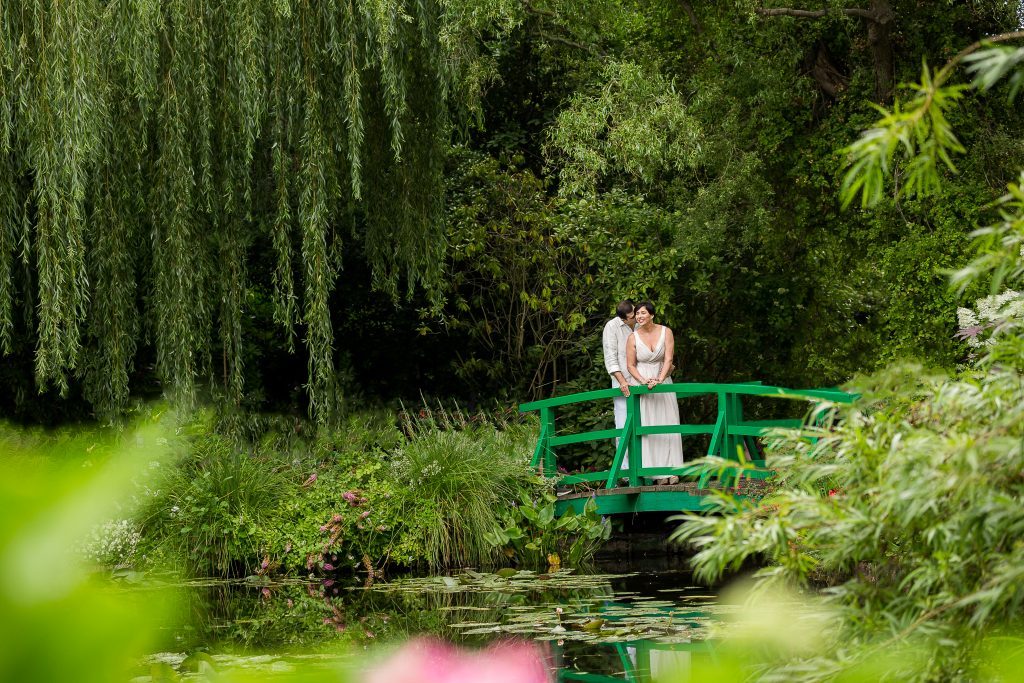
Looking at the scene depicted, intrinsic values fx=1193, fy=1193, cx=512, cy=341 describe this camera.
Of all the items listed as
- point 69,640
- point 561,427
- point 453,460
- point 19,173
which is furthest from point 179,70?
point 69,640

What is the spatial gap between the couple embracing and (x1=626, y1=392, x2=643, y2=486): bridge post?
10cm

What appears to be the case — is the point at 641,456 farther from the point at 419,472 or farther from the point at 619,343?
the point at 419,472

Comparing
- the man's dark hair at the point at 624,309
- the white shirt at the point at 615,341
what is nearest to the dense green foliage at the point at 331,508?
the white shirt at the point at 615,341

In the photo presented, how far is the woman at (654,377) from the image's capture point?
9250 millimetres

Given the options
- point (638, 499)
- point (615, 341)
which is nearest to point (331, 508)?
point (638, 499)

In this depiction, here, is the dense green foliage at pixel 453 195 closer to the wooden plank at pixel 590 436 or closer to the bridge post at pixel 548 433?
the bridge post at pixel 548 433

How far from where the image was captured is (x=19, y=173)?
25.0 feet

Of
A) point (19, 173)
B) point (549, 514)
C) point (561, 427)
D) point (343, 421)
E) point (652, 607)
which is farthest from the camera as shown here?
point (561, 427)

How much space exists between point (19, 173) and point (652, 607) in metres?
4.78

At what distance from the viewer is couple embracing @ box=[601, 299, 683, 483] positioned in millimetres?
9344

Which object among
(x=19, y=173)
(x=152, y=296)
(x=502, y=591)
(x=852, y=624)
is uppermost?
(x=19, y=173)

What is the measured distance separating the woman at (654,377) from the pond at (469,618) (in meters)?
0.98

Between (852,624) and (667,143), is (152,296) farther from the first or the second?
(852,624)

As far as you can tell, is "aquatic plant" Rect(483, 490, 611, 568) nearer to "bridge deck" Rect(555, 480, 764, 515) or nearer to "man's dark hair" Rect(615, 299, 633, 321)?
"bridge deck" Rect(555, 480, 764, 515)
